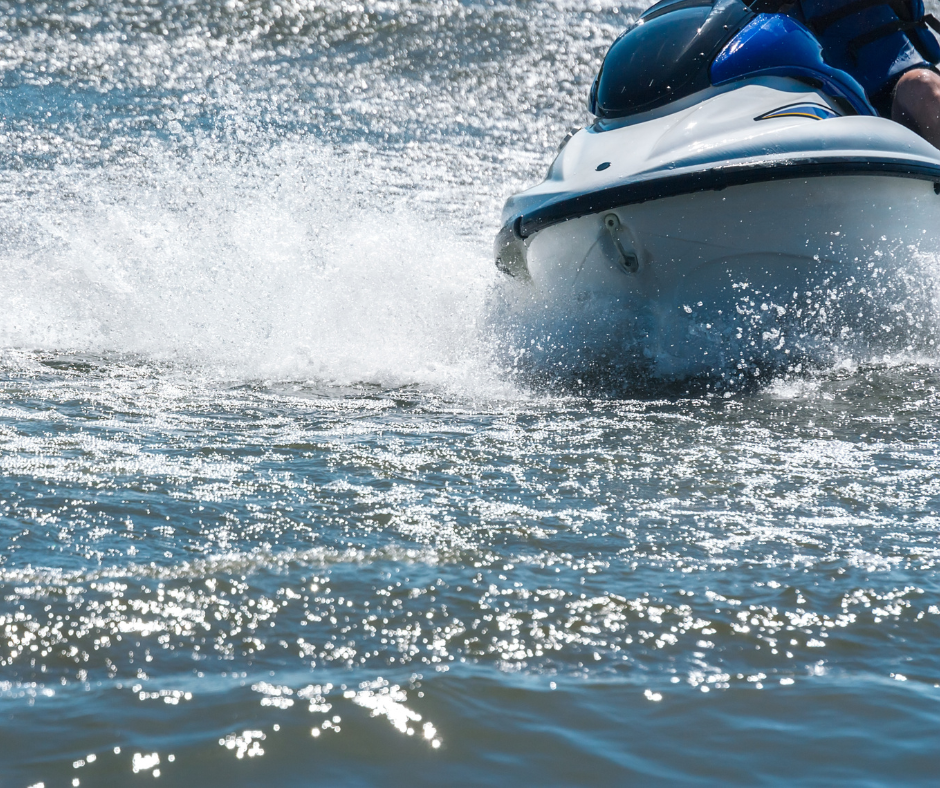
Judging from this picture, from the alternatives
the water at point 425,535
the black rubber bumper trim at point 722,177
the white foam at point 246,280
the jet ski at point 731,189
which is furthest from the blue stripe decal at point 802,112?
the white foam at point 246,280

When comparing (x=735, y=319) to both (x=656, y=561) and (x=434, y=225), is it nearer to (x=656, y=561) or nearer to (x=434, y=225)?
(x=656, y=561)

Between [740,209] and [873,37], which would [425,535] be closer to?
[740,209]

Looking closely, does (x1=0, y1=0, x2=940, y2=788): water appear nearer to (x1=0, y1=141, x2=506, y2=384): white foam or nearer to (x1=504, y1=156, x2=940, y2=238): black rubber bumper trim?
(x1=0, y1=141, x2=506, y2=384): white foam

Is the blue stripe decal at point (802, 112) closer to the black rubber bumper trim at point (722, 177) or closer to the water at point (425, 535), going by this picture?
the black rubber bumper trim at point (722, 177)

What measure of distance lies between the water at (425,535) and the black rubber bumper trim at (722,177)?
1.70ft

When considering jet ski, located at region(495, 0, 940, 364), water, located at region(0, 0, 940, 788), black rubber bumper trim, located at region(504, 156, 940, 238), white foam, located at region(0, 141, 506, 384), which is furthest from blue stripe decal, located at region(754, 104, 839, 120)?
white foam, located at region(0, 141, 506, 384)

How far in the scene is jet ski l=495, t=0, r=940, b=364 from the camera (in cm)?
368

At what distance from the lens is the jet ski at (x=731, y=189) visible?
368cm

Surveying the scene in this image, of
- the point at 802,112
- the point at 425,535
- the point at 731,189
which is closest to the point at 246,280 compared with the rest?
the point at 731,189

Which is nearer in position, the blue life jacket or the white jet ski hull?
the white jet ski hull

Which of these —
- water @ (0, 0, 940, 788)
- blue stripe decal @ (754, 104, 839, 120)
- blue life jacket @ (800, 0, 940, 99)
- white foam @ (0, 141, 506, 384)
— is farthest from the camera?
blue life jacket @ (800, 0, 940, 99)

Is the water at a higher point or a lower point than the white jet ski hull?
lower

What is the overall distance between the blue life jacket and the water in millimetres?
1133

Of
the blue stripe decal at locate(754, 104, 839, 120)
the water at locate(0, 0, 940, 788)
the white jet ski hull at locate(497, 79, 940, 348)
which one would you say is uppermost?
the blue stripe decal at locate(754, 104, 839, 120)
